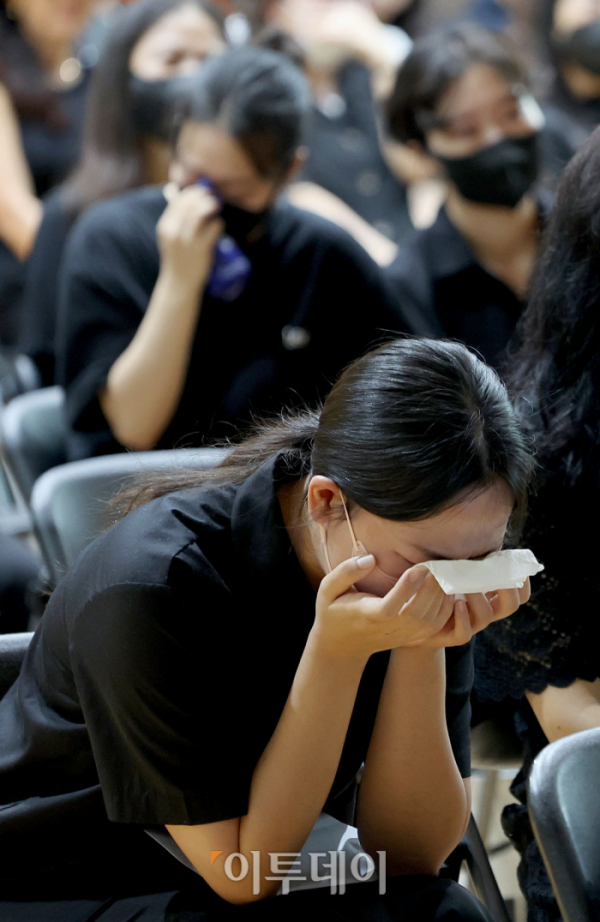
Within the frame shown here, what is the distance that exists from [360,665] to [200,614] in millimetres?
162

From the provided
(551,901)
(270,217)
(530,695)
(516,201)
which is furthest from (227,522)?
(516,201)

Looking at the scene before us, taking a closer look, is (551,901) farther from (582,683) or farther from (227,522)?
(227,522)

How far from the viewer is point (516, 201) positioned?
2.13m

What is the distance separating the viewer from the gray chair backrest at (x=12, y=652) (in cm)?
115

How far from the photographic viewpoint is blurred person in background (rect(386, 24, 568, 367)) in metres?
2.11

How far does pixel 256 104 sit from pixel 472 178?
0.53 metres

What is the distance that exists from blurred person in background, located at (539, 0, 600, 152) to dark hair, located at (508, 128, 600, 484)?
1.89m

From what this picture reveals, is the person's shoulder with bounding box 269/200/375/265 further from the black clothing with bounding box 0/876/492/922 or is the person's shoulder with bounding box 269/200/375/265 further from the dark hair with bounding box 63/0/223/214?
the black clothing with bounding box 0/876/492/922

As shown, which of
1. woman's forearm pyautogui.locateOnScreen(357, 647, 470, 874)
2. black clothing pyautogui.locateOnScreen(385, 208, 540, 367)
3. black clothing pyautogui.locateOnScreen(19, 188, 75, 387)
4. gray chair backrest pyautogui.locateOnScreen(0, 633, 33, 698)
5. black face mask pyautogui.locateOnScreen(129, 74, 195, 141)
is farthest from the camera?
black clothing pyautogui.locateOnScreen(19, 188, 75, 387)

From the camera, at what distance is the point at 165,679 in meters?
0.95

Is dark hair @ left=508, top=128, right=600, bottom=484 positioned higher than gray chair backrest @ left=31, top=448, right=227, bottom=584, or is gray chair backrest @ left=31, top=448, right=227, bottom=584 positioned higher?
dark hair @ left=508, top=128, right=600, bottom=484

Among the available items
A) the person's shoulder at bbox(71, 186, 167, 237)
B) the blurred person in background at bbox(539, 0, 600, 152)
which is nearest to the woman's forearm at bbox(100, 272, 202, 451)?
the person's shoulder at bbox(71, 186, 167, 237)

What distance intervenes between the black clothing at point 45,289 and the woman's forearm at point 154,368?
1.69 ft

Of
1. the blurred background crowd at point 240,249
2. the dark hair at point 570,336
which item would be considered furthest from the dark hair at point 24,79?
the dark hair at point 570,336
